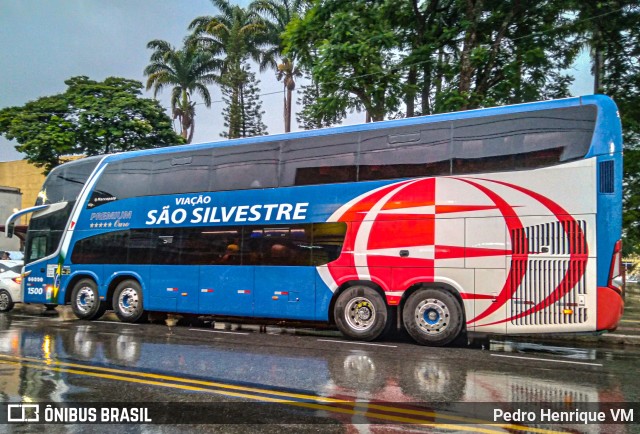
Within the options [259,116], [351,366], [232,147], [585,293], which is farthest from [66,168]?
[259,116]

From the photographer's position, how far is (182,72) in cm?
3516

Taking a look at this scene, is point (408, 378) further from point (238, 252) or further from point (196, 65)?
point (196, 65)

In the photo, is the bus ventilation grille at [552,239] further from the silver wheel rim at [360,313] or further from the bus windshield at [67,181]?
the bus windshield at [67,181]

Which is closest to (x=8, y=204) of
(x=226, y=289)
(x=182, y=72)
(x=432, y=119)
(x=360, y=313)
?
(x=182, y=72)

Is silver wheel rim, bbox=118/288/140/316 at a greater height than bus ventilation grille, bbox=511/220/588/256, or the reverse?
bus ventilation grille, bbox=511/220/588/256

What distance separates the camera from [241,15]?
33438 mm

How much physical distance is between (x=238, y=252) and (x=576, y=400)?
822 cm

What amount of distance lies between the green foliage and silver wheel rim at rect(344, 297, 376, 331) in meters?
16.3

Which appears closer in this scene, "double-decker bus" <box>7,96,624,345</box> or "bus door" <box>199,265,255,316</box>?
"double-decker bus" <box>7,96,624,345</box>

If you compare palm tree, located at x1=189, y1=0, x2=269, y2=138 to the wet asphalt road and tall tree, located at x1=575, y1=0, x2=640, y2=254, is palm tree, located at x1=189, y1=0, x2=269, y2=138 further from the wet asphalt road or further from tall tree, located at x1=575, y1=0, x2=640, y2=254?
the wet asphalt road

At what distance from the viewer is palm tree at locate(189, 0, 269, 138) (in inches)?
1277

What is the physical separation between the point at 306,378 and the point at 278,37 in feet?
91.6

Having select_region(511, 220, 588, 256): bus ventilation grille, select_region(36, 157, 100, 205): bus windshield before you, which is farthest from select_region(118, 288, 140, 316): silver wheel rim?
select_region(511, 220, 588, 256): bus ventilation grille

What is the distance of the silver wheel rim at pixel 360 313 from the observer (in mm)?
11430
